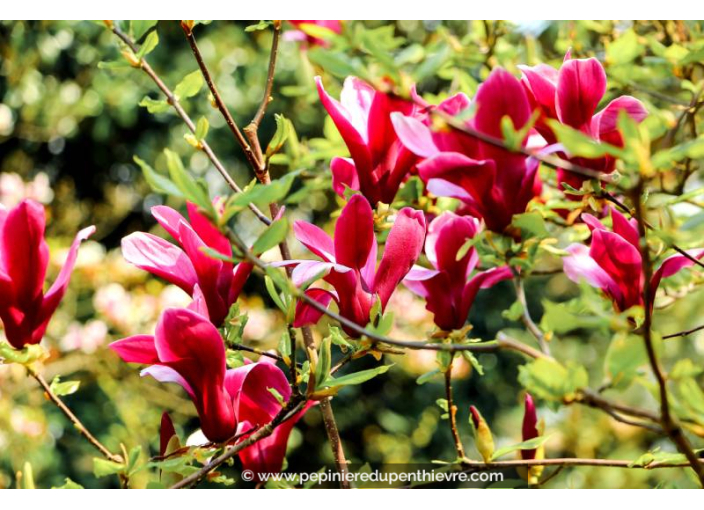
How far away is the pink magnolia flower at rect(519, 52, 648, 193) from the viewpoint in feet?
1.47

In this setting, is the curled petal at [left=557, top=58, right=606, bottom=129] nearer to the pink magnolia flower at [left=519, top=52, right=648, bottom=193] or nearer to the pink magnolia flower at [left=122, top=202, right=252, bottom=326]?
the pink magnolia flower at [left=519, top=52, right=648, bottom=193]

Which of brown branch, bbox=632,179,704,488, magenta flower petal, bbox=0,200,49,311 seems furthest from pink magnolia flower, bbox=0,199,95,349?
brown branch, bbox=632,179,704,488

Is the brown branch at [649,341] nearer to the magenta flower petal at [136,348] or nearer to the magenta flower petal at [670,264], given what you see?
the magenta flower petal at [670,264]

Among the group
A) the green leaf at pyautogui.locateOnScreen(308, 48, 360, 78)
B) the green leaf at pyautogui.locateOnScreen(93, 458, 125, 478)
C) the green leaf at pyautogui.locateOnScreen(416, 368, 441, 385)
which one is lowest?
the green leaf at pyautogui.locateOnScreen(416, 368, 441, 385)

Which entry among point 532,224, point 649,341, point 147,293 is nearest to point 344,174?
point 532,224

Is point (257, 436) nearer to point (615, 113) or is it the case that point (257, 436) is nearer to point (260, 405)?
point (260, 405)

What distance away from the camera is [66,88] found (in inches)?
72.8

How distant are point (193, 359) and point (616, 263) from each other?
26cm

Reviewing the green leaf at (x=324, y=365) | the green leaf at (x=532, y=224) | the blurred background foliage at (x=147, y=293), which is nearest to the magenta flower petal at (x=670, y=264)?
the green leaf at (x=532, y=224)

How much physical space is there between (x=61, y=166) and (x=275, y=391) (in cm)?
170

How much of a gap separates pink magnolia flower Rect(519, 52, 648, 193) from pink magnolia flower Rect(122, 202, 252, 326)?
0.67 ft
